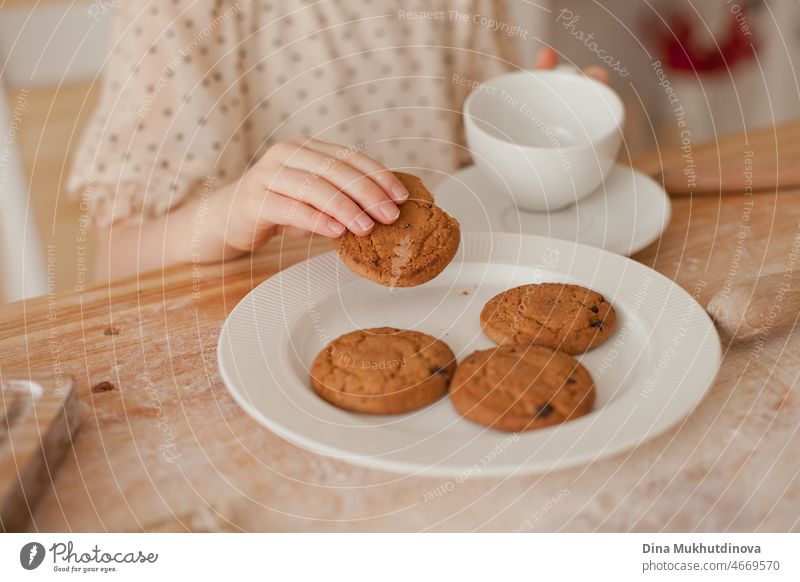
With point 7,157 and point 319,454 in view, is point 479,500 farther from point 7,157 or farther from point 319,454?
point 7,157

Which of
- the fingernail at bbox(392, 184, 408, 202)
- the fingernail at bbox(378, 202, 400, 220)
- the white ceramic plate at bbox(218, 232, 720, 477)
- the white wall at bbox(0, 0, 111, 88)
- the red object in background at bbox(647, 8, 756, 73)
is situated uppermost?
the white wall at bbox(0, 0, 111, 88)

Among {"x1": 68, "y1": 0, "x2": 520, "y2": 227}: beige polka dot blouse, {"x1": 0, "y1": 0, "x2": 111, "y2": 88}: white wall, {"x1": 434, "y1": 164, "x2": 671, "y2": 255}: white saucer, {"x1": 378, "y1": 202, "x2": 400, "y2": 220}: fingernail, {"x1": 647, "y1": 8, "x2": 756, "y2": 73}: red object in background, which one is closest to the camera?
{"x1": 378, "y1": 202, "x2": 400, "y2": 220}: fingernail

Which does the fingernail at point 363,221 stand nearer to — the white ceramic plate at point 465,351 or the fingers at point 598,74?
the white ceramic plate at point 465,351

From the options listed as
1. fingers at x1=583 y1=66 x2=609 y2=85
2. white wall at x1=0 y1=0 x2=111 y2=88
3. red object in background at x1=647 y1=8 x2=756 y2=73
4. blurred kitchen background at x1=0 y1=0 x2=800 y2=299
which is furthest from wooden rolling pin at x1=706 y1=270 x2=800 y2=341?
red object in background at x1=647 y1=8 x2=756 y2=73

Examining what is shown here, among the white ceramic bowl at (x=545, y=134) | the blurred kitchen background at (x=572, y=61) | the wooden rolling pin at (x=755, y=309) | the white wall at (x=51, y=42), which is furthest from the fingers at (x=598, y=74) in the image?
the white wall at (x=51, y=42)

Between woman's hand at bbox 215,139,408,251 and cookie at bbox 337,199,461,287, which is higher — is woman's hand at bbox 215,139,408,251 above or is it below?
above

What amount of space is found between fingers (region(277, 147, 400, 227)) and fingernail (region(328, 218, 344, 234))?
0.01 meters

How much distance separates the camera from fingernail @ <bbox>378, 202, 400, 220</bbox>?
18.8 inches

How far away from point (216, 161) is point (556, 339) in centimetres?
45

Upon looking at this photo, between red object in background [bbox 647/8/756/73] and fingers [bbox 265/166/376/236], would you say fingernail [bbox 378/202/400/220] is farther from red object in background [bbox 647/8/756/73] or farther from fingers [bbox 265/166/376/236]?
red object in background [bbox 647/8/756/73]

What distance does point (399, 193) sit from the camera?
0.49m

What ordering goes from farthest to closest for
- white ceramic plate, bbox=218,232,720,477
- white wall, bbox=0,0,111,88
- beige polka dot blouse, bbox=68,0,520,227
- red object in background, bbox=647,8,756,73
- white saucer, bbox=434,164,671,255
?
red object in background, bbox=647,8,756,73, white wall, bbox=0,0,111,88, beige polka dot blouse, bbox=68,0,520,227, white saucer, bbox=434,164,671,255, white ceramic plate, bbox=218,232,720,477

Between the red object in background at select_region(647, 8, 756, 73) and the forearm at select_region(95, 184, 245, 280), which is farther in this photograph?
the red object in background at select_region(647, 8, 756, 73)

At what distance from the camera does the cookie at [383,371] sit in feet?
1.32
